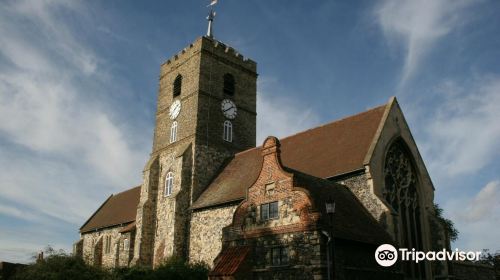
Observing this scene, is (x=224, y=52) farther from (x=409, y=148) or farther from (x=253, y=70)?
(x=409, y=148)

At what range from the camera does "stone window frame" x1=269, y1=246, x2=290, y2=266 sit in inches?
691

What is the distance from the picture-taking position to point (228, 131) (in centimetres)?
3522


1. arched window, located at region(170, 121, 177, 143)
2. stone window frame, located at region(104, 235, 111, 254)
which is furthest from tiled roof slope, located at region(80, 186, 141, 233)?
arched window, located at region(170, 121, 177, 143)

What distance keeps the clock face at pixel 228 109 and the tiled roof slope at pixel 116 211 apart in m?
10.9

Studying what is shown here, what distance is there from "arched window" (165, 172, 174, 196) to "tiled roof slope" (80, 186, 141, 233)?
5680mm

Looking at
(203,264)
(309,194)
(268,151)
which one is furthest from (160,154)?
(309,194)

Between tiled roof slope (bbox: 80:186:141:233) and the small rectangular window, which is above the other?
tiled roof slope (bbox: 80:186:141:233)

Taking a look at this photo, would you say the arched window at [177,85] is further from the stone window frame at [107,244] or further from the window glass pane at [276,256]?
the window glass pane at [276,256]

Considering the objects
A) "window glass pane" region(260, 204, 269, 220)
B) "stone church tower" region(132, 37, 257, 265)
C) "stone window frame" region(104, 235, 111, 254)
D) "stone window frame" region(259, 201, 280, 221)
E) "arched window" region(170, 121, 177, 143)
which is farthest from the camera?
"stone window frame" region(104, 235, 111, 254)

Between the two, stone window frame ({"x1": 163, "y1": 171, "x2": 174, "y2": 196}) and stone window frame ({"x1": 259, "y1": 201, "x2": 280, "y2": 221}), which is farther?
stone window frame ({"x1": 163, "y1": 171, "x2": 174, "y2": 196})

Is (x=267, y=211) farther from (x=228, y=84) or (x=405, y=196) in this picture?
(x=228, y=84)

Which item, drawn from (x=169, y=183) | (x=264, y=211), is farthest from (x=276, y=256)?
(x=169, y=183)

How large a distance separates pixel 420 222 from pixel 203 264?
1206 cm

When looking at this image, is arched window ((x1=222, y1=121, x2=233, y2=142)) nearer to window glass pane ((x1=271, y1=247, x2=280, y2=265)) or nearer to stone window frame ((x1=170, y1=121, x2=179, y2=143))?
stone window frame ((x1=170, y1=121, x2=179, y2=143))
